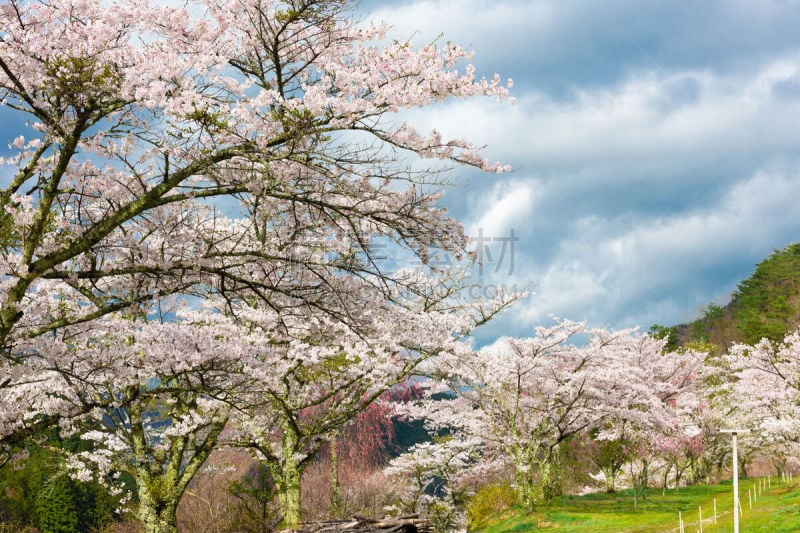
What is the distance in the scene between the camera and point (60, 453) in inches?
545

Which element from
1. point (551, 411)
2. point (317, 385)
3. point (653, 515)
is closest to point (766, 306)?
point (653, 515)

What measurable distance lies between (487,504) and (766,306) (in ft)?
127

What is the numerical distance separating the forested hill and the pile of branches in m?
43.4

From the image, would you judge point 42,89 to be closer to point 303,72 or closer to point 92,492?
point 303,72

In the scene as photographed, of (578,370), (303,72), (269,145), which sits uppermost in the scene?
(303,72)

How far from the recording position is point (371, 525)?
6.58m

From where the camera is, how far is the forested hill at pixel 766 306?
4469 cm

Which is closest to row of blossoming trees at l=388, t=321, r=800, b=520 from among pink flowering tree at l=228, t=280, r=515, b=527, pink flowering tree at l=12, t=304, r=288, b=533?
pink flowering tree at l=228, t=280, r=515, b=527

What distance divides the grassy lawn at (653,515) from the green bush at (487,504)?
2.44ft

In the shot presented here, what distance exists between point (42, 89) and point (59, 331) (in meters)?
4.10

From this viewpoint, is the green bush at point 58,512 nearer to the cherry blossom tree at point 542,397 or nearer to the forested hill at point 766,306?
the cherry blossom tree at point 542,397

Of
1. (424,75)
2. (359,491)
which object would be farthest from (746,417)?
(424,75)

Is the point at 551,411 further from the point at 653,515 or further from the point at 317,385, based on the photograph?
the point at 317,385

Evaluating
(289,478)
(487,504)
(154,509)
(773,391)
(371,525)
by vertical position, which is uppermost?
(773,391)
